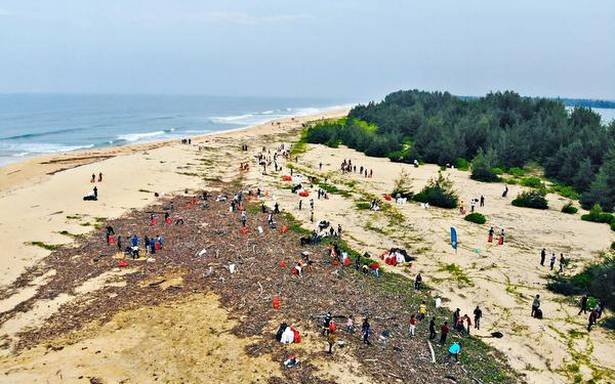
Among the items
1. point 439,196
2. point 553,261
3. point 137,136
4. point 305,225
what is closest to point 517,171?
point 439,196

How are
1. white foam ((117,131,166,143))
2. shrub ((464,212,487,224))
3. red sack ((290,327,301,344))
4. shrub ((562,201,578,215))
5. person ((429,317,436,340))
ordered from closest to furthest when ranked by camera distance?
1. red sack ((290,327,301,344))
2. person ((429,317,436,340))
3. shrub ((464,212,487,224))
4. shrub ((562,201,578,215))
5. white foam ((117,131,166,143))

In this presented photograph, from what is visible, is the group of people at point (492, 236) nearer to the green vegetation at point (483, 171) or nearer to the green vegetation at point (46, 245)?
the green vegetation at point (483, 171)

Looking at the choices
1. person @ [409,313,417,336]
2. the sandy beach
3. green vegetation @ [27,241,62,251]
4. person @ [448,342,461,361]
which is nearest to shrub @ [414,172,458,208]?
the sandy beach

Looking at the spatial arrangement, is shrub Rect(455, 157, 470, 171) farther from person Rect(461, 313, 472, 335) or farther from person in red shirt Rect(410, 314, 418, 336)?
person in red shirt Rect(410, 314, 418, 336)

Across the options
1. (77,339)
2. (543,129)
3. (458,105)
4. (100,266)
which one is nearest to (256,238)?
(100,266)

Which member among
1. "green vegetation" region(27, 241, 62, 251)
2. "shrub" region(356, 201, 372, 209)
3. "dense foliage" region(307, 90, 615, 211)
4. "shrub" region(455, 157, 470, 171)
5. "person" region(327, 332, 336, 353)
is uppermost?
"dense foliage" region(307, 90, 615, 211)

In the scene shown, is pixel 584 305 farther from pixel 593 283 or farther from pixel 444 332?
pixel 444 332

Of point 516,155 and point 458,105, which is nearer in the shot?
point 516,155

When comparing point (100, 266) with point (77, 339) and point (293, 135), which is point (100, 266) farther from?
point (293, 135)
